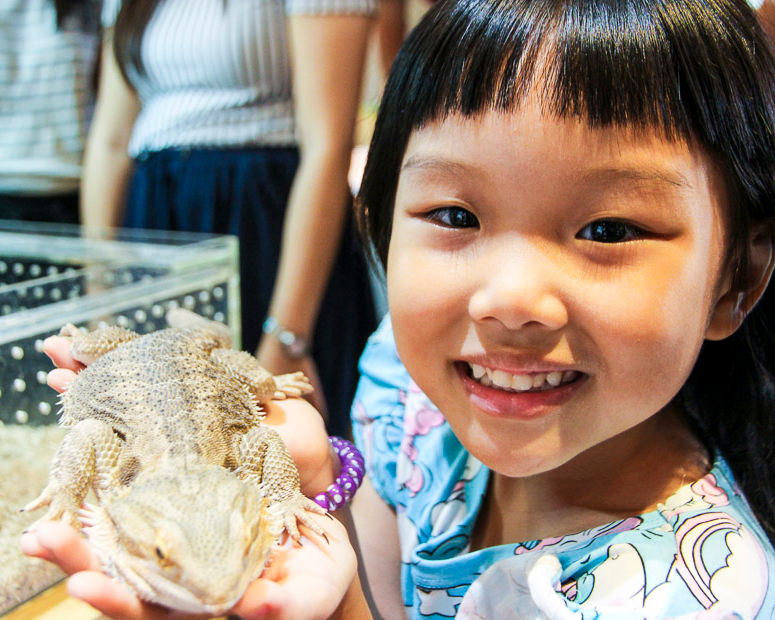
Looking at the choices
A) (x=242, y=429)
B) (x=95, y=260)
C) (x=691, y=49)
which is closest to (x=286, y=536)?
(x=242, y=429)

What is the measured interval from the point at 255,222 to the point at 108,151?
0.59 m

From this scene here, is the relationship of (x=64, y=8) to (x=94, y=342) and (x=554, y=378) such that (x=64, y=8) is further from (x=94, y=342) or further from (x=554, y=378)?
(x=554, y=378)

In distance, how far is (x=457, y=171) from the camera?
0.75 meters

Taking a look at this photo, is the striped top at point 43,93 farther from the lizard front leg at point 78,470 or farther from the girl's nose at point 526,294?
the girl's nose at point 526,294

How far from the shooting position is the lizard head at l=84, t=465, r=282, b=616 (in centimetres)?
52

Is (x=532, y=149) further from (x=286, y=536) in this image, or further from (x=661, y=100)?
(x=286, y=536)

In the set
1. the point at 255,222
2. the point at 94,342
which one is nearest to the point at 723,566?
the point at 94,342

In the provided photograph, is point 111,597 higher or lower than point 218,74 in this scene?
lower

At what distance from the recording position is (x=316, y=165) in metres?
1.64

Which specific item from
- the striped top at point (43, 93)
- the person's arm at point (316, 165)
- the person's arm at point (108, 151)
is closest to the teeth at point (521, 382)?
the person's arm at point (316, 165)

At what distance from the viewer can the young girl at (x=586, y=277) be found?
2.31 ft

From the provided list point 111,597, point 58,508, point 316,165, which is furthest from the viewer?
point 316,165

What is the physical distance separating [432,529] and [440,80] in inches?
26.9

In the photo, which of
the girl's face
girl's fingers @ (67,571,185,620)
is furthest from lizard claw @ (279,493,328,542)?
the girl's face
